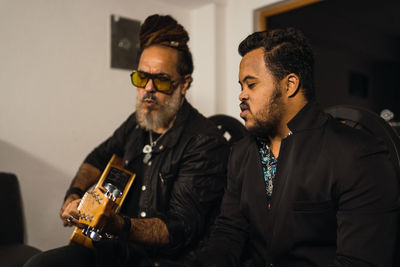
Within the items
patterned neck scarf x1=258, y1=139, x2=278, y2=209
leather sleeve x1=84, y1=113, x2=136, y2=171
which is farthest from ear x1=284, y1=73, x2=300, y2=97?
leather sleeve x1=84, y1=113, x2=136, y2=171

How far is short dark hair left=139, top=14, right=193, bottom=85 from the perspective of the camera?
219 cm

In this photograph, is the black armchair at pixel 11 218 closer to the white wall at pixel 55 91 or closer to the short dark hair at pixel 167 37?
the white wall at pixel 55 91

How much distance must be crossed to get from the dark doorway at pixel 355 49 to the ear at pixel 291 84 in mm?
1921

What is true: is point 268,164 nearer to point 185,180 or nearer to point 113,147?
point 185,180

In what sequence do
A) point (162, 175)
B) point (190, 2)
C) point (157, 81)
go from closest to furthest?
→ point (162, 175)
point (157, 81)
point (190, 2)

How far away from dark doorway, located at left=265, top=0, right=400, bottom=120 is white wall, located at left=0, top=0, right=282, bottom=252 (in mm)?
664

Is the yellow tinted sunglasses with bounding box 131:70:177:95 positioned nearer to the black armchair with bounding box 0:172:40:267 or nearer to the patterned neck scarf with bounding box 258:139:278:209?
the patterned neck scarf with bounding box 258:139:278:209

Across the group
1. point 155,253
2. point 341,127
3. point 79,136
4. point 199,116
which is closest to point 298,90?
point 341,127

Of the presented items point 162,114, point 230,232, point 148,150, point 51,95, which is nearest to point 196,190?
point 230,232

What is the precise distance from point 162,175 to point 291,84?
92cm

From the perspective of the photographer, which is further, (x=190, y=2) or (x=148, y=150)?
(x=190, y=2)

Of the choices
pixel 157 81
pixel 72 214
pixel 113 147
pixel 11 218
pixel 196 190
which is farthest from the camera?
pixel 113 147

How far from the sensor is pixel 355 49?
324 centimetres

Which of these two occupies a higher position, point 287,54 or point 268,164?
point 287,54
